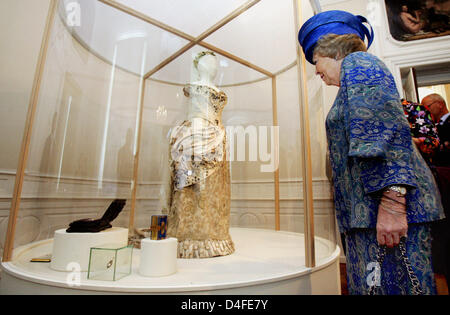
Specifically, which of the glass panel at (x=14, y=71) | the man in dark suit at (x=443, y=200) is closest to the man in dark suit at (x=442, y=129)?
the man in dark suit at (x=443, y=200)

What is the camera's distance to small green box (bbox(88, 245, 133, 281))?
3.03ft

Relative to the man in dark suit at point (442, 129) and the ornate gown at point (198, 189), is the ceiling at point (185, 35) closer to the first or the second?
the ornate gown at point (198, 189)

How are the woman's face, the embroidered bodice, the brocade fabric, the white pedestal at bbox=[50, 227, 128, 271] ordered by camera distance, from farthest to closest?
the embroidered bodice, the brocade fabric, the white pedestal at bbox=[50, 227, 128, 271], the woman's face

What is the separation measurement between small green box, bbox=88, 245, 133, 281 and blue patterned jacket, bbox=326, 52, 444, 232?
3.14ft

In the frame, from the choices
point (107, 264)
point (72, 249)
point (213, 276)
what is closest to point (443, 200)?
point (213, 276)

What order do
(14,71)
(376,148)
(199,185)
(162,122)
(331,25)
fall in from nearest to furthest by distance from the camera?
(376,148), (331,25), (199,185), (162,122), (14,71)

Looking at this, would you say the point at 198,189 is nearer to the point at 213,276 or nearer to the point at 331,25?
the point at 213,276

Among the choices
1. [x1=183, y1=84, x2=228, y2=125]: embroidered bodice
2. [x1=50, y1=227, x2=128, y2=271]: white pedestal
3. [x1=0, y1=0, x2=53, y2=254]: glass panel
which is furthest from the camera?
[x1=0, y1=0, x2=53, y2=254]: glass panel

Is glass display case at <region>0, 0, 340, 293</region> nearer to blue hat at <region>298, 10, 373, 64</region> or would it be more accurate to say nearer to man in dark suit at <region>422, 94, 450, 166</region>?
blue hat at <region>298, 10, 373, 64</region>

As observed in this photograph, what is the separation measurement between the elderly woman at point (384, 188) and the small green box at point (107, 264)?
3.13ft

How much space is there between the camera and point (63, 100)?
1.49m

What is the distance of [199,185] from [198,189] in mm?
30

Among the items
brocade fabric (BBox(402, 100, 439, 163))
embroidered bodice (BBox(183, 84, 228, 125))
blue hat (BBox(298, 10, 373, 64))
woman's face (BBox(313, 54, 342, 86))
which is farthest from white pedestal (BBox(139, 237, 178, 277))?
brocade fabric (BBox(402, 100, 439, 163))

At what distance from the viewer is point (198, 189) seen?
59.9 inches
